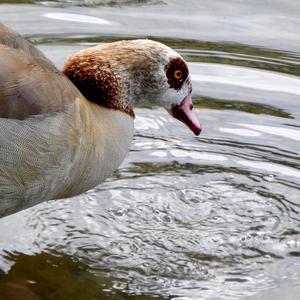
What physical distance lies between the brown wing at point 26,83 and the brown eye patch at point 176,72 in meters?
0.74

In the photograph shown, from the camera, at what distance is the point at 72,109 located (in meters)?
5.87

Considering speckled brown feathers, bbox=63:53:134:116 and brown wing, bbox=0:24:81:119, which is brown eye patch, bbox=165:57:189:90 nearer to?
speckled brown feathers, bbox=63:53:134:116

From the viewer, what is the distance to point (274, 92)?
8.35 metres

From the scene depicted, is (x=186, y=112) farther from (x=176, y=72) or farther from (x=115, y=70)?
(x=115, y=70)

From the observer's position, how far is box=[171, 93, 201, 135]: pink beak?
673 centimetres

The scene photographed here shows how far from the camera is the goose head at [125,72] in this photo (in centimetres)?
640

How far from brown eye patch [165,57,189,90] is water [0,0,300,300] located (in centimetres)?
68

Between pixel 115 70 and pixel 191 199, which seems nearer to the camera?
pixel 115 70

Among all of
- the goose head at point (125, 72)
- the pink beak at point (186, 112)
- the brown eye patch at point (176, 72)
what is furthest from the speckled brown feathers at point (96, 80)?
the pink beak at point (186, 112)

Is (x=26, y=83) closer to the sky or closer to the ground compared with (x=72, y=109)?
closer to the sky

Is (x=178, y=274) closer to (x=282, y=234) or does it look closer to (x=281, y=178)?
(x=282, y=234)

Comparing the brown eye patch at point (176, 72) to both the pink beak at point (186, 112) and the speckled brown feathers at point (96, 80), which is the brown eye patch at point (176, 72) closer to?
the pink beak at point (186, 112)

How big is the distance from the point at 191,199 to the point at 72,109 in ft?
4.03

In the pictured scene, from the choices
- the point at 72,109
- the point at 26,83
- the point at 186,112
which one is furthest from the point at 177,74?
the point at 26,83
